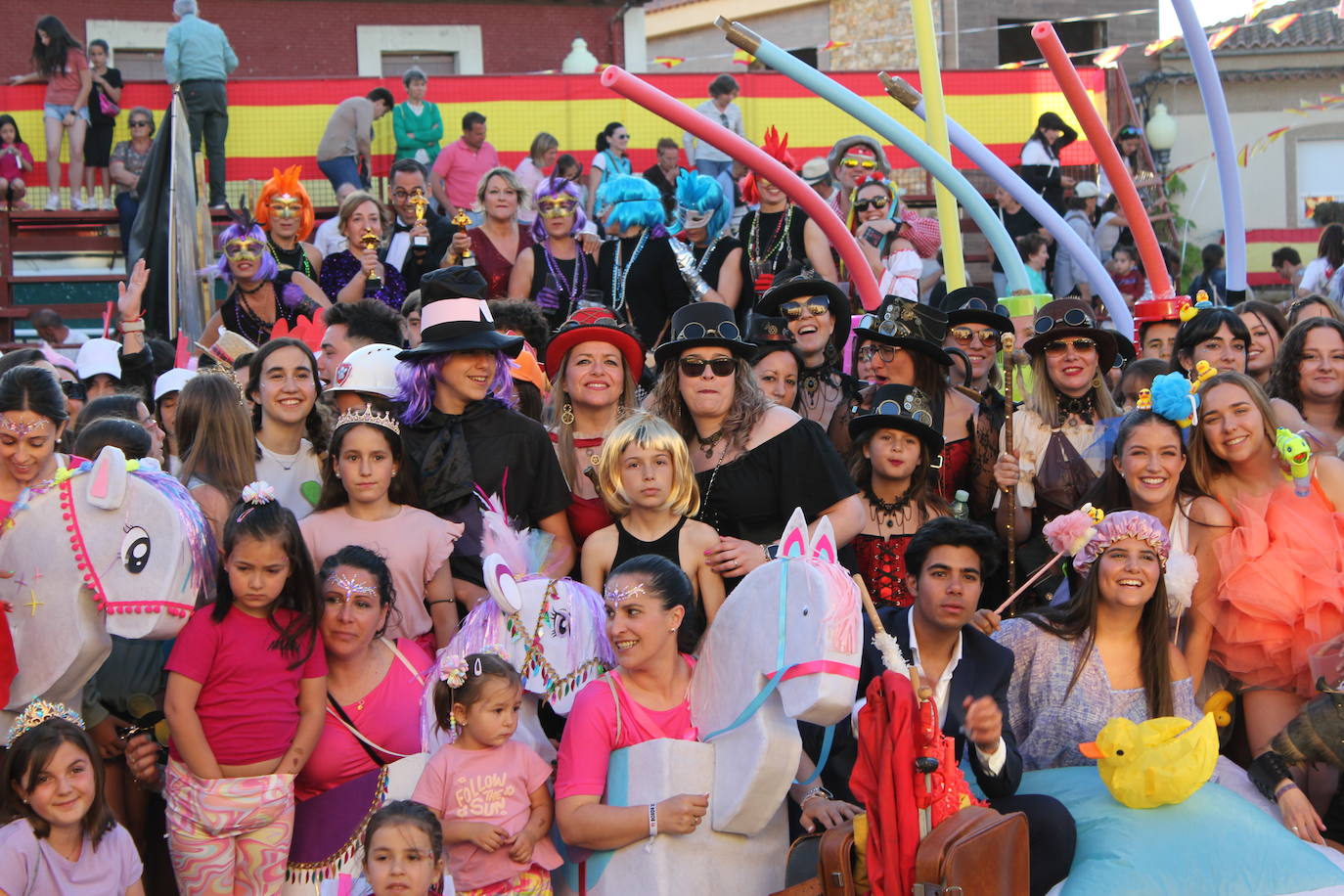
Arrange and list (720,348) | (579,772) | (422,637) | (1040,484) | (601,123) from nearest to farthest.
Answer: (579,772) → (422,637) → (720,348) → (1040,484) → (601,123)

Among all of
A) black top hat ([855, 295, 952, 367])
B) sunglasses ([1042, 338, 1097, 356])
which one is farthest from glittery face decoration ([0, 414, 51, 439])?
sunglasses ([1042, 338, 1097, 356])

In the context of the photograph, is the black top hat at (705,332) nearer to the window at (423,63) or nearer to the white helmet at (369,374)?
the white helmet at (369,374)

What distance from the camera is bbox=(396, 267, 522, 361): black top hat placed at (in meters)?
5.55

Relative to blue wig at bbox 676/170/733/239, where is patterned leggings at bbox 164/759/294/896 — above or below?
below

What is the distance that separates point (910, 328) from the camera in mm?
6387

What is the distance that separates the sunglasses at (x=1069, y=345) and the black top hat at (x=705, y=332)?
1394 mm

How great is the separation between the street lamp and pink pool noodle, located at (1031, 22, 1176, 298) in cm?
1458

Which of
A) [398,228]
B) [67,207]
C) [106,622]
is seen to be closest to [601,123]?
[67,207]

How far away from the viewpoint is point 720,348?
5574 mm

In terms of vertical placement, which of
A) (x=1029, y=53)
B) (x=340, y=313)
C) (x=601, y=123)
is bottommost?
(x=340, y=313)

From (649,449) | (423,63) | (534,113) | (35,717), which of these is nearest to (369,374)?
(649,449)

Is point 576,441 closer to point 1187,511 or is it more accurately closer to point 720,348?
point 720,348

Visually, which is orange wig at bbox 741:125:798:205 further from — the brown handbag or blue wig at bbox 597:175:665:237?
the brown handbag

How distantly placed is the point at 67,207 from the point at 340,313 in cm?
778
